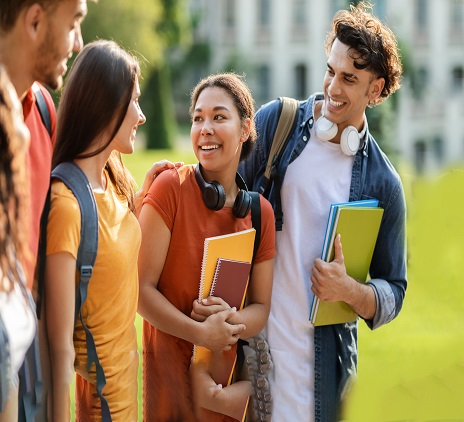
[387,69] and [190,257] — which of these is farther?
[387,69]

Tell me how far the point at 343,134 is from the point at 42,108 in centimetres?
126

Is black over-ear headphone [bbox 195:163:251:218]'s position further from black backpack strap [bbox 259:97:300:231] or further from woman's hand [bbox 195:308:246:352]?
woman's hand [bbox 195:308:246:352]

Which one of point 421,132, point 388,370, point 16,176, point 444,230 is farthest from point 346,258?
point 421,132

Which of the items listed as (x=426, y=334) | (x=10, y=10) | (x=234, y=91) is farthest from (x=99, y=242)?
(x=426, y=334)

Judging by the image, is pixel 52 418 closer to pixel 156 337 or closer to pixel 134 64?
pixel 156 337

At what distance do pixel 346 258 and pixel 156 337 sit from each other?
79 centimetres

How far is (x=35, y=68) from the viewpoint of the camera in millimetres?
2402

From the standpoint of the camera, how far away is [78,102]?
2.70 metres

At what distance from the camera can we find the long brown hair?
7.07 feet

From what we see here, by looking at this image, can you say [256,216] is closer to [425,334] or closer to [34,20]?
[34,20]

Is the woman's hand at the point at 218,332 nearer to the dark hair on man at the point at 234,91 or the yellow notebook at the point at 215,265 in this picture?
the yellow notebook at the point at 215,265

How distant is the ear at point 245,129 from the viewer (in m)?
3.25

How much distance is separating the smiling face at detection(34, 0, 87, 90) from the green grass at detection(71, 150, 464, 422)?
6.28ft

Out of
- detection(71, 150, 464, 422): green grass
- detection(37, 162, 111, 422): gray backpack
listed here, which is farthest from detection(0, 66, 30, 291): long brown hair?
→ detection(71, 150, 464, 422): green grass
